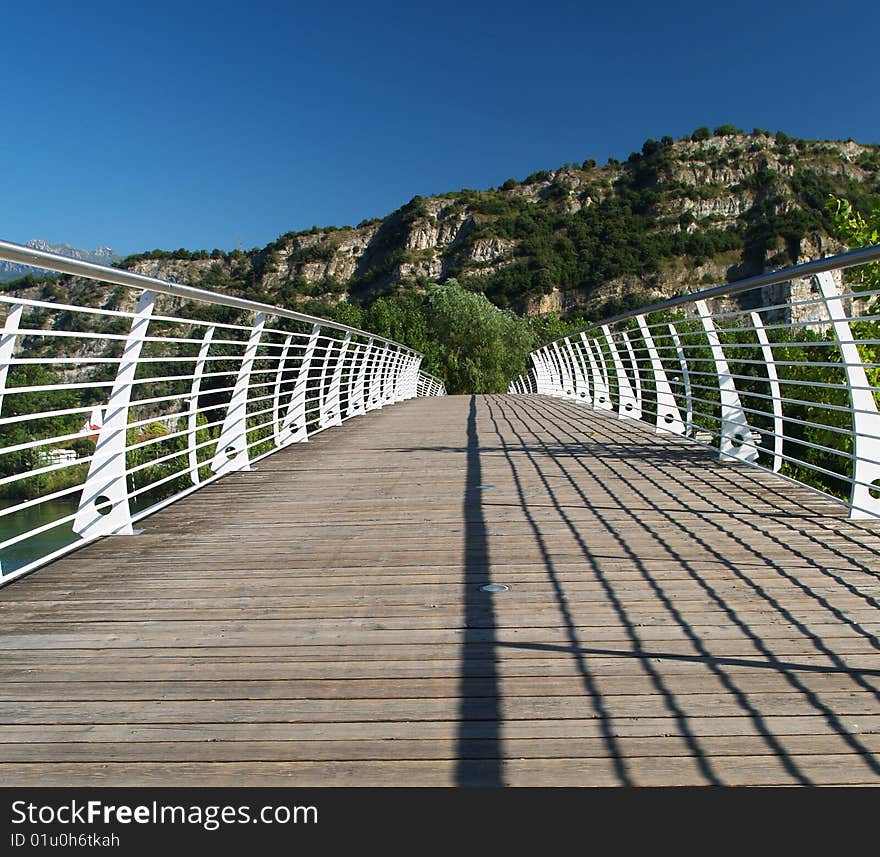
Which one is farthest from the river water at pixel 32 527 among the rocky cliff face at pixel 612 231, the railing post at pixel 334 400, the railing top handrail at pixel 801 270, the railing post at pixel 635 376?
the rocky cliff face at pixel 612 231

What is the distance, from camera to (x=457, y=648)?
2688 mm

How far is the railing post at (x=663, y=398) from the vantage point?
805cm

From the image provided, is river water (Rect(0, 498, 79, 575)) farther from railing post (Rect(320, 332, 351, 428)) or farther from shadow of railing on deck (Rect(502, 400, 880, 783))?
shadow of railing on deck (Rect(502, 400, 880, 783))

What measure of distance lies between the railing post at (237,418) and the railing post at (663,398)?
3.78m

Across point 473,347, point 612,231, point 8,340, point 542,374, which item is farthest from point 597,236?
point 8,340

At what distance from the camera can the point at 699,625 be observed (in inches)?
111

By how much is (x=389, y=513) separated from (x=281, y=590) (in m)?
1.58

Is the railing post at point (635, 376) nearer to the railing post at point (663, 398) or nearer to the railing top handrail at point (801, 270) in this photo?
the railing post at point (663, 398)

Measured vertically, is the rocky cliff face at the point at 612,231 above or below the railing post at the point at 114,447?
above

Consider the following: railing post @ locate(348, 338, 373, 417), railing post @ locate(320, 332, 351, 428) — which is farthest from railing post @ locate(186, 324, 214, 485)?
railing post @ locate(348, 338, 373, 417)

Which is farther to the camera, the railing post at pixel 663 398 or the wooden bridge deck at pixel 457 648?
the railing post at pixel 663 398

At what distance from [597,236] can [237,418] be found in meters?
119

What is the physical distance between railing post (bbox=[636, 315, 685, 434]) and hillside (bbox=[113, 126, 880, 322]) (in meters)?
89.6

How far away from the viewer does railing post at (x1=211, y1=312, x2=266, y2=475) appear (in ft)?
21.2
